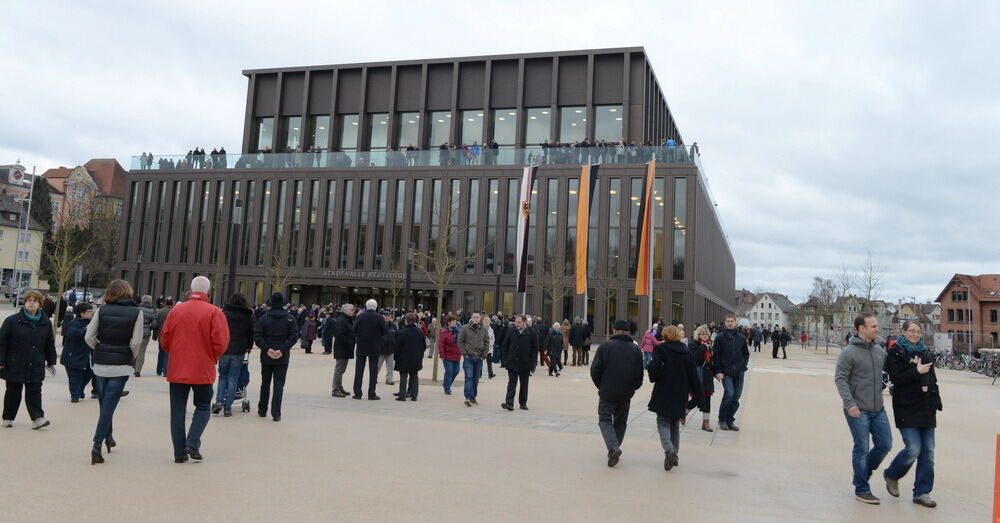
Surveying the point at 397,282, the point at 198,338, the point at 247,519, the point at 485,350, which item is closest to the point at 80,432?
the point at 198,338

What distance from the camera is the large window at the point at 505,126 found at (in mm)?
47469

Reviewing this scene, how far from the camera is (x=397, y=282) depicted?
40844mm

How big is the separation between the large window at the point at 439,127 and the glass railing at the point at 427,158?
5825 millimetres

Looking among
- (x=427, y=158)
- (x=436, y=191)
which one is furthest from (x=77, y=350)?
(x=427, y=158)

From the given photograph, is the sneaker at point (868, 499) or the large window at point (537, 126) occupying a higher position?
the large window at point (537, 126)

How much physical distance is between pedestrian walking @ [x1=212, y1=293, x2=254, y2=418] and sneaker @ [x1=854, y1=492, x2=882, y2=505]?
25.2 feet

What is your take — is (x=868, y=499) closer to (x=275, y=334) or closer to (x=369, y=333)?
(x=275, y=334)

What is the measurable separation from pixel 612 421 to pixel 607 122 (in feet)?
132

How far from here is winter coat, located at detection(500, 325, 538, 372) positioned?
11.4m

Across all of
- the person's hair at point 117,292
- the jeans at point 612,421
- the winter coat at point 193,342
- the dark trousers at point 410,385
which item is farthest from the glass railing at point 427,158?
the person's hair at point 117,292

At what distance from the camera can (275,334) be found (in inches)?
369

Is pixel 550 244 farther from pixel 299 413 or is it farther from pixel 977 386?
pixel 299 413

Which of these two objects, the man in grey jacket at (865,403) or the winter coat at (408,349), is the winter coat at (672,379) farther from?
the winter coat at (408,349)

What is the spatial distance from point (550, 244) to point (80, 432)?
33.9 m
